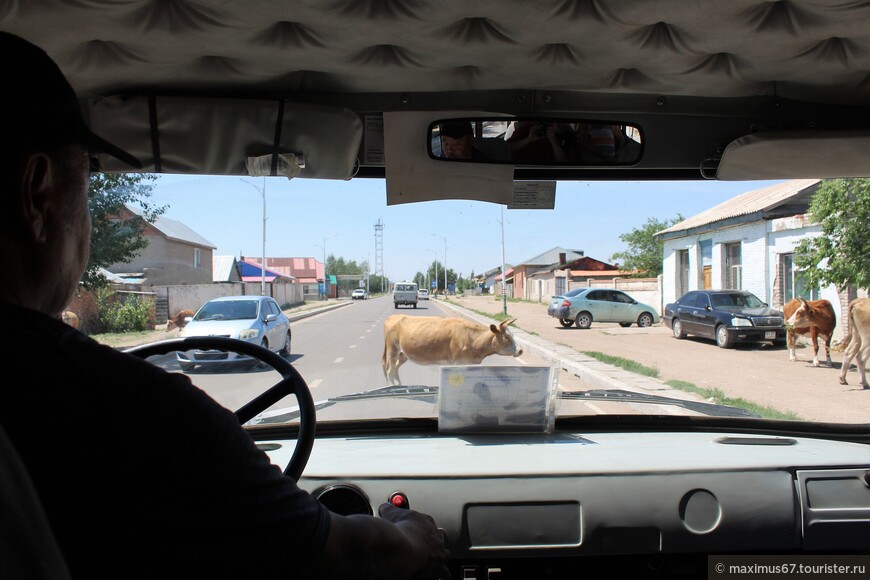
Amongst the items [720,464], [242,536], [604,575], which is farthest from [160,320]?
[242,536]

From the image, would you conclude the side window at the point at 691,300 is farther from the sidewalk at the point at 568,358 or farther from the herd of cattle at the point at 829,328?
the sidewalk at the point at 568,358

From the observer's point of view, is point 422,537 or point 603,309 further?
point 603,309

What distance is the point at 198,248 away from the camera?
17.5 ft

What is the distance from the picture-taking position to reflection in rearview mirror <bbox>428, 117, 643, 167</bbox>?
3.01m

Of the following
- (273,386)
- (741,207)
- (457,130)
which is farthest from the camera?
(741,207)

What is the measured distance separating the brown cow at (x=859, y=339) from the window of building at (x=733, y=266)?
13.1ft

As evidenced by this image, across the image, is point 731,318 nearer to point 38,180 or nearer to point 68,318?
point 68,318

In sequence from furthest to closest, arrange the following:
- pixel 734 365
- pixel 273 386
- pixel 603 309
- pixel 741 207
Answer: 1. pixel 603 309
2. pixel 734 365
3. pixel 741 207
4. pixel 273 386

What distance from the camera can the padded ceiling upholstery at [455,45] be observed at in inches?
84.5

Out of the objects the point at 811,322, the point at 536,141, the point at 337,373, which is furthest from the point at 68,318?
the point at 811,322

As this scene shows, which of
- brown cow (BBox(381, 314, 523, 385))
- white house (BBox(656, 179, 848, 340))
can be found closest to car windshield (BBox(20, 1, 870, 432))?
brown cow (BBox(381, 314, 523, 385))

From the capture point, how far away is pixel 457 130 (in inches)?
118

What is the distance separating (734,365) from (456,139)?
249 inches

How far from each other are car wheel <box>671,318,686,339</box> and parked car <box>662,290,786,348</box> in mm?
798
